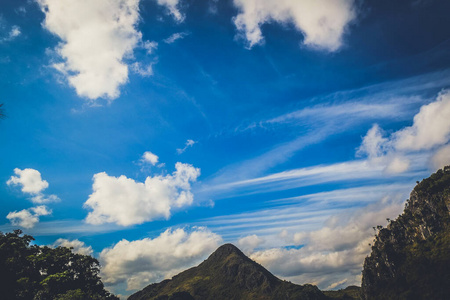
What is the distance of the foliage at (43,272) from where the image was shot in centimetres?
5481

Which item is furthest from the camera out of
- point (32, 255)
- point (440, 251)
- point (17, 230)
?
point (440, 251)

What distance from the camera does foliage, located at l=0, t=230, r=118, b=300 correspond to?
54806 millimetres

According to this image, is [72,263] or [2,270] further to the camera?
[72,263]

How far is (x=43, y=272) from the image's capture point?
67438mm

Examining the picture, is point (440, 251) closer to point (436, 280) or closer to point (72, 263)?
point (436, 280)

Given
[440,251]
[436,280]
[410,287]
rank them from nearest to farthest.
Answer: [436,280] → [440,251] → [410,287]

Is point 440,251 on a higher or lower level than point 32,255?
lower

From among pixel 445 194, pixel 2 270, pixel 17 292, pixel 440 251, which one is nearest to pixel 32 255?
pixel 2 270

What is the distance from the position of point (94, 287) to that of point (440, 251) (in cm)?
20854

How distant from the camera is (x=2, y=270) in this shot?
2293 inches

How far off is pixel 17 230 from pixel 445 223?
9995 inches

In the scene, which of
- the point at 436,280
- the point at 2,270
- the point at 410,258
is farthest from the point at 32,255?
the point at 410,258

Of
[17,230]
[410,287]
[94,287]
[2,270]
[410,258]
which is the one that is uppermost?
[17,230]

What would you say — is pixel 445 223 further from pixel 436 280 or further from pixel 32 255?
pixel 32 255
